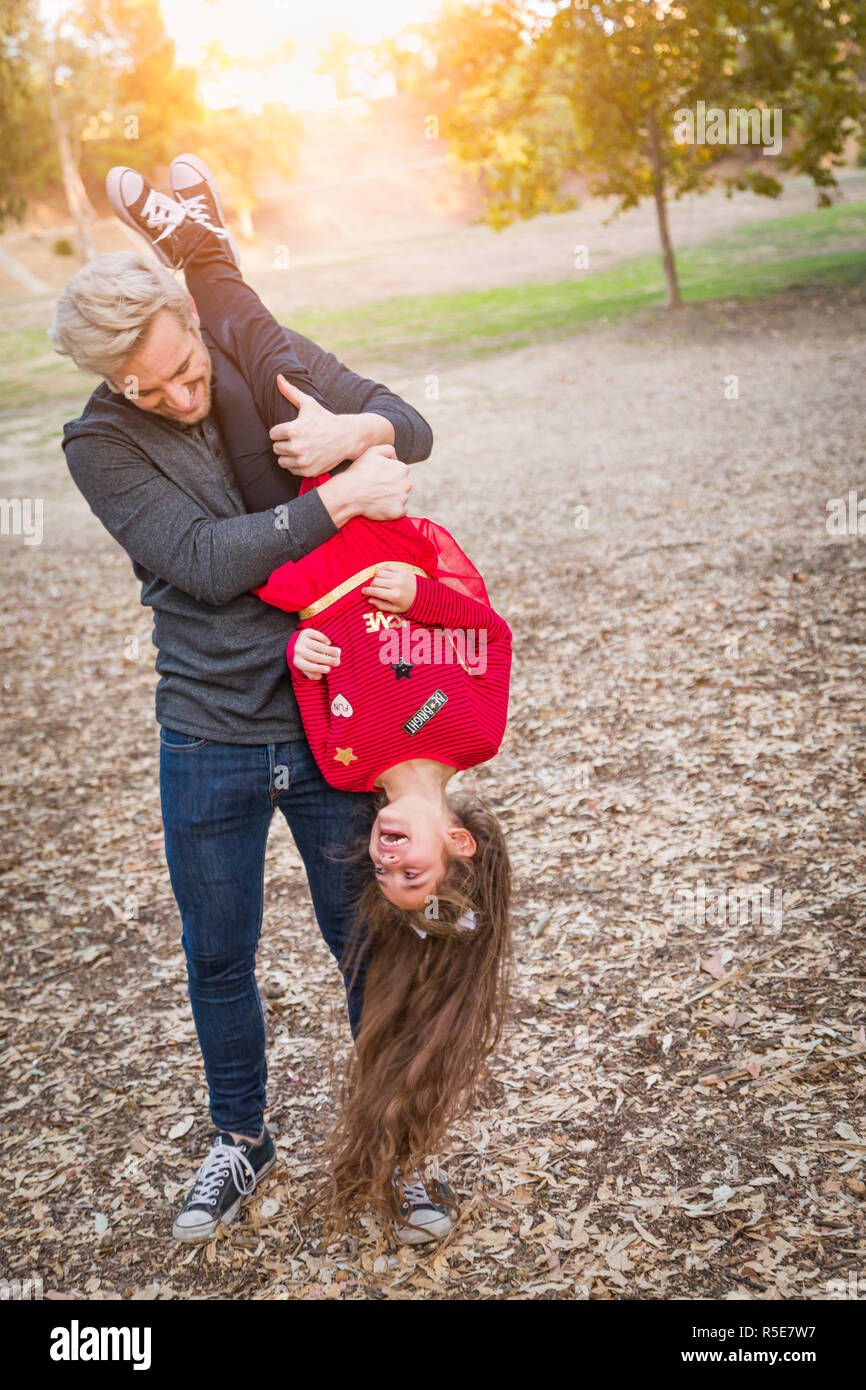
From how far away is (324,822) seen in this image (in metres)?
2.45

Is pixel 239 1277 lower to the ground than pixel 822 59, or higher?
lower

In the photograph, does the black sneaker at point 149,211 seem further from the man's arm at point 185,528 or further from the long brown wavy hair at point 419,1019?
the long brown wavy hair at point 419,1019

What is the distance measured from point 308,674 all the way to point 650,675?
12.6ft

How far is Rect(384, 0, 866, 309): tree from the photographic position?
14297mm

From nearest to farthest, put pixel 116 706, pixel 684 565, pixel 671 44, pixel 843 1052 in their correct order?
pixel 843 1052 → pixel 116 706 → pixel 684 565 → pixel 671 44

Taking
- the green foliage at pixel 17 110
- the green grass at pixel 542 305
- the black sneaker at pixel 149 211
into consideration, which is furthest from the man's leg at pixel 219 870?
the green foliage at pixel 17 110

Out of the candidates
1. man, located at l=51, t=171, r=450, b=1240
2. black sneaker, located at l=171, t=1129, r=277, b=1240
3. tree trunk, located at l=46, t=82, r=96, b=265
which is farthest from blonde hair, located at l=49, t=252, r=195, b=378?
tree trunk, located at l=46, t=82, r=96, b=265

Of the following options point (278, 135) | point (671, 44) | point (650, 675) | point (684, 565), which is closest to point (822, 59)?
point (671, 44)

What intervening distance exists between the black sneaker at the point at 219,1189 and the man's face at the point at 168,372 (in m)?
1.88

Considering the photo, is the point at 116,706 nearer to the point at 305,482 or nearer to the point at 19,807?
the point at 19,807

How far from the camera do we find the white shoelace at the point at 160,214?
8.03 feet

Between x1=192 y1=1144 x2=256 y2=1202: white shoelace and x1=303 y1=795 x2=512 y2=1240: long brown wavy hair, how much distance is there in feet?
0.91

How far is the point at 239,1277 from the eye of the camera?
2.72 m

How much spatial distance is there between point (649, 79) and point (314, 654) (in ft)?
50.1
